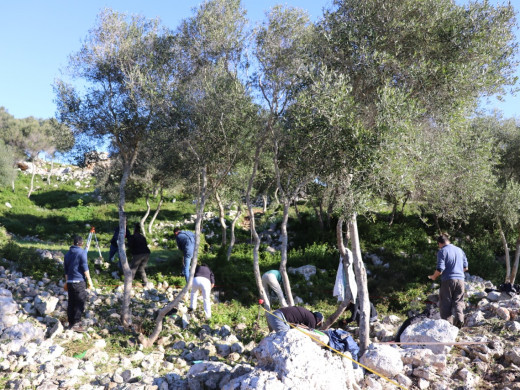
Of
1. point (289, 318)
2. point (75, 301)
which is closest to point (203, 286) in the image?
point (75, 301)

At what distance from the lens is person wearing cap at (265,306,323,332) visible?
8.95 meters

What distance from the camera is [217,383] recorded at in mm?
7586

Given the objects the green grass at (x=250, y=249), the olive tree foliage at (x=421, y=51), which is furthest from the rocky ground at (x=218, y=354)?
the olive tree foliage at (x=421, y=51)

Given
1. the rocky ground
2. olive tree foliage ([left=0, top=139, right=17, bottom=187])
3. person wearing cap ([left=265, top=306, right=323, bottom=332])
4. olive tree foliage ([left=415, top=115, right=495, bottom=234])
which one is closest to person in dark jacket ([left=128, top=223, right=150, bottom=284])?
the rocky ground

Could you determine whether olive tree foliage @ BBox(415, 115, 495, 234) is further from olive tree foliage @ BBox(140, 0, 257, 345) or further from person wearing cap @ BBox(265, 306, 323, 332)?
olive tree foliage @ BBox(140, 0, 257, 345)

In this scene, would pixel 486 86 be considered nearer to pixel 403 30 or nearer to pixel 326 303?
pixel 403 30

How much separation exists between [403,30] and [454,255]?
6.27 meters

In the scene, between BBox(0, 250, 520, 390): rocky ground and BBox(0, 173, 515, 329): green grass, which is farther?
BBox(0, 173, 515, 329): green grass

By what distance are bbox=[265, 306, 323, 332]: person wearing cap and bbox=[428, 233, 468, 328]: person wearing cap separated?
366cm

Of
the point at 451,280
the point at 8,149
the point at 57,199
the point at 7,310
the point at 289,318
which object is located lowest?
the point at 7,310

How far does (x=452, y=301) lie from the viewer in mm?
11062

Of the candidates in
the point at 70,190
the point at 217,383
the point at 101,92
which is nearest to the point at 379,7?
the point at 101,92

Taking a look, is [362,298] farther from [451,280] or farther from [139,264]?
[139,264]

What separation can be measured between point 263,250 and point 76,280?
12535 millimetres
